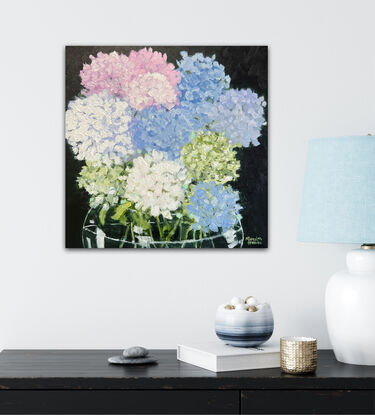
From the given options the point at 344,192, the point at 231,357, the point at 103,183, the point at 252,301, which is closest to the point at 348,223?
the point at 344,192

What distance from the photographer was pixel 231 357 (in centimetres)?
162

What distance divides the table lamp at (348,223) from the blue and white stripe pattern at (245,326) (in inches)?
7.7

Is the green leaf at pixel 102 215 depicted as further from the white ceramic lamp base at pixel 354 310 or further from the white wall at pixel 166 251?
the white ceramic lamp base at pixel 354 310

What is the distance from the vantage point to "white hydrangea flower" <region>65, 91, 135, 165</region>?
2.00 metres

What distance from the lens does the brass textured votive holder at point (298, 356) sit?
1.58m

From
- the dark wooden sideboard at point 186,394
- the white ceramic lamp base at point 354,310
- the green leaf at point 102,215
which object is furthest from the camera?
the green leaf at point 102,215

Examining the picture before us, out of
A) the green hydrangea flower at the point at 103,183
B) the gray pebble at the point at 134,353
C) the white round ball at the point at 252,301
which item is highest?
the green hydrangea flower at the point at 103,183

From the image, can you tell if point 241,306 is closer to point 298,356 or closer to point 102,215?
point 298,356

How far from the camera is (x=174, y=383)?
1553 mm

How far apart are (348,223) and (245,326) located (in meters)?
0.40

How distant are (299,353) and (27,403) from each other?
2.34 feet

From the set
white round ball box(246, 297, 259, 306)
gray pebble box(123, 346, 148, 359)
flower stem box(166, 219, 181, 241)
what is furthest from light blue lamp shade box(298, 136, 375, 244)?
gray pebble box(123, 346, 148, 359)
